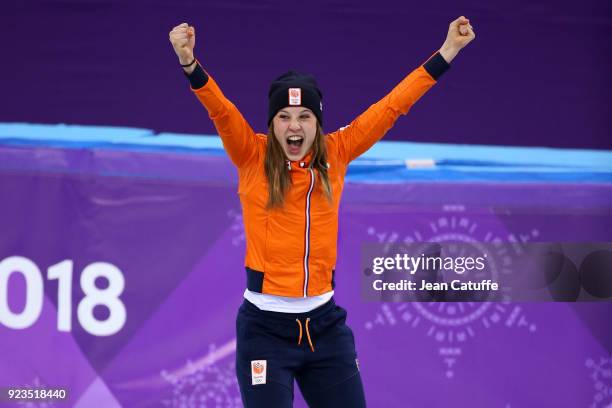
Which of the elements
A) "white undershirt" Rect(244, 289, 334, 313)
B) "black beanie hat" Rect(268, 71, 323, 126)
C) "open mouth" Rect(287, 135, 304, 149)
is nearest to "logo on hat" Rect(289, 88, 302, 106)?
"black beanie hat" Rect(268, 71, 323, 126)

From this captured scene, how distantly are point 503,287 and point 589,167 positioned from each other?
74 cm

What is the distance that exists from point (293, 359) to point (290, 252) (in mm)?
353

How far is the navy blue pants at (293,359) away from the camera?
289 centimetres

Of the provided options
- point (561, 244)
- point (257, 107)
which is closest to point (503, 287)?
point (561, 244)

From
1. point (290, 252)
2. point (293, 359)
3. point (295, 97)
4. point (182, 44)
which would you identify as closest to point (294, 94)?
point (295, 97)

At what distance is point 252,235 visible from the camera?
9.85 ft

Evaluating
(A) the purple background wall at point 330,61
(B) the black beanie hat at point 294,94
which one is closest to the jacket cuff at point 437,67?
(B) the black beanie hat at point 294,94

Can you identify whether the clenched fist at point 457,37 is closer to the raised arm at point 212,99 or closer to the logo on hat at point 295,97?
the logo on hat at point 295,97

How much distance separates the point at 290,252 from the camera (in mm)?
2947

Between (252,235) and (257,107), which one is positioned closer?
(252,235)

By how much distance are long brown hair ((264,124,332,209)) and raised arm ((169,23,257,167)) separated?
0.08 metres

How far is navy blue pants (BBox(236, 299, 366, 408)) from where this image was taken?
9.50ft

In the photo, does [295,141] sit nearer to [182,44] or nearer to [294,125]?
[294,125]

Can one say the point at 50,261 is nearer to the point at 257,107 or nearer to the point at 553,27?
the point at 257,107
